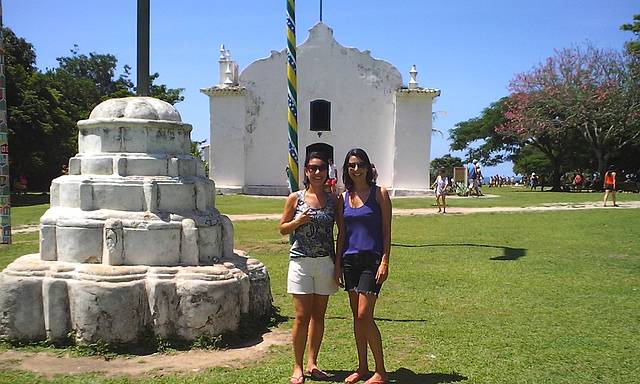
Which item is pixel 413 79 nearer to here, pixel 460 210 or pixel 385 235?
Answer: pixel 460 210

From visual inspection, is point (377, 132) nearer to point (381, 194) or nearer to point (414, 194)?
point (414, 194)

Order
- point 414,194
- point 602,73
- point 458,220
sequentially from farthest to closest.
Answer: point 602,73 → point 414,194 → point 458,220

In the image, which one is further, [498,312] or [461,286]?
[461,286]

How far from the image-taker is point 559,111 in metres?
30.8

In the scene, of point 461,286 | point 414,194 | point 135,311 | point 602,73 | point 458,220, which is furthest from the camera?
point 602,73

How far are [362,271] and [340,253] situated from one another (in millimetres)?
212

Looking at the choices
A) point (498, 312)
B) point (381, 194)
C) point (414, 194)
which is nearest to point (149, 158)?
point (381, 194)

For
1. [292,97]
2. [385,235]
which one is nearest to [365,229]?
[385,235]

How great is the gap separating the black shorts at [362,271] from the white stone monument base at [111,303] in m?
1.22

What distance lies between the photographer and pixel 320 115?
26828 millimetres

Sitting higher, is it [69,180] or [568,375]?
[69,180]

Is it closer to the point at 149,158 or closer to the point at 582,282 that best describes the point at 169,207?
the point at 149,158

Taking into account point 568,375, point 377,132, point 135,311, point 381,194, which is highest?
point 377,132

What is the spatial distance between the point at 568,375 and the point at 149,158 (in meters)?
3.71
